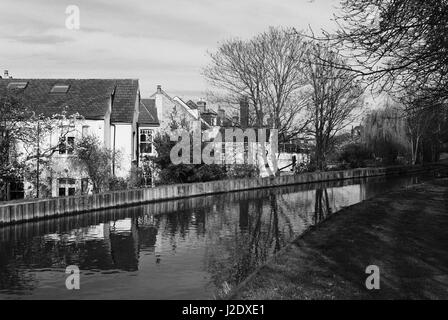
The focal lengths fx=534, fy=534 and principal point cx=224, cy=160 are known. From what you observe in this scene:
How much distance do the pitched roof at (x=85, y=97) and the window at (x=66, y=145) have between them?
198cm

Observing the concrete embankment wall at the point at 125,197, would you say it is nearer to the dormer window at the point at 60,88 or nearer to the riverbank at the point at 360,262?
the dormer window at the point at 60,88

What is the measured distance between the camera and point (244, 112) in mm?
44625

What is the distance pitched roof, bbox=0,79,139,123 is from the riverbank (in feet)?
68.1

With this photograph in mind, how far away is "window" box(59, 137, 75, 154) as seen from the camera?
29391 mm

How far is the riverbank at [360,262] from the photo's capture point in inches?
344

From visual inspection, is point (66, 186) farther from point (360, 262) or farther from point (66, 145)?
point (360, 262)

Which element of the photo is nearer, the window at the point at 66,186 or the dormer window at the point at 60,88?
the window at the point at 66,186

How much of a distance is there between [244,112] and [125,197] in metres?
18.1

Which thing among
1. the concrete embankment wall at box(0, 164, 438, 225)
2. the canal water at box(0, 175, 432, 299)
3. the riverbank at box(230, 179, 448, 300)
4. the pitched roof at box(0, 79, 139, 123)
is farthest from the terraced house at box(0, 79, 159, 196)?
the riverbank at box(230, 179, 448, 300)

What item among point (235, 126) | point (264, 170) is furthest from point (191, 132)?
point (264, 170)

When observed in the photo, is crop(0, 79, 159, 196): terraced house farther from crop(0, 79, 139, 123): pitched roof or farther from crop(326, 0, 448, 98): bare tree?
crop(326, 0, 448, 98): bare tree

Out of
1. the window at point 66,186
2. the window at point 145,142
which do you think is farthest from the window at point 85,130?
the window at point 145,142

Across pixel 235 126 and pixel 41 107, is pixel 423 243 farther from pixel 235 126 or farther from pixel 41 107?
pixel 235 126

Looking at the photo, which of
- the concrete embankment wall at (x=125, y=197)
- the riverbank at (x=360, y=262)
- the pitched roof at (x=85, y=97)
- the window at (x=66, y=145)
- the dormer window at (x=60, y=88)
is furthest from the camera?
the dormer window at (x=60, y=88)
